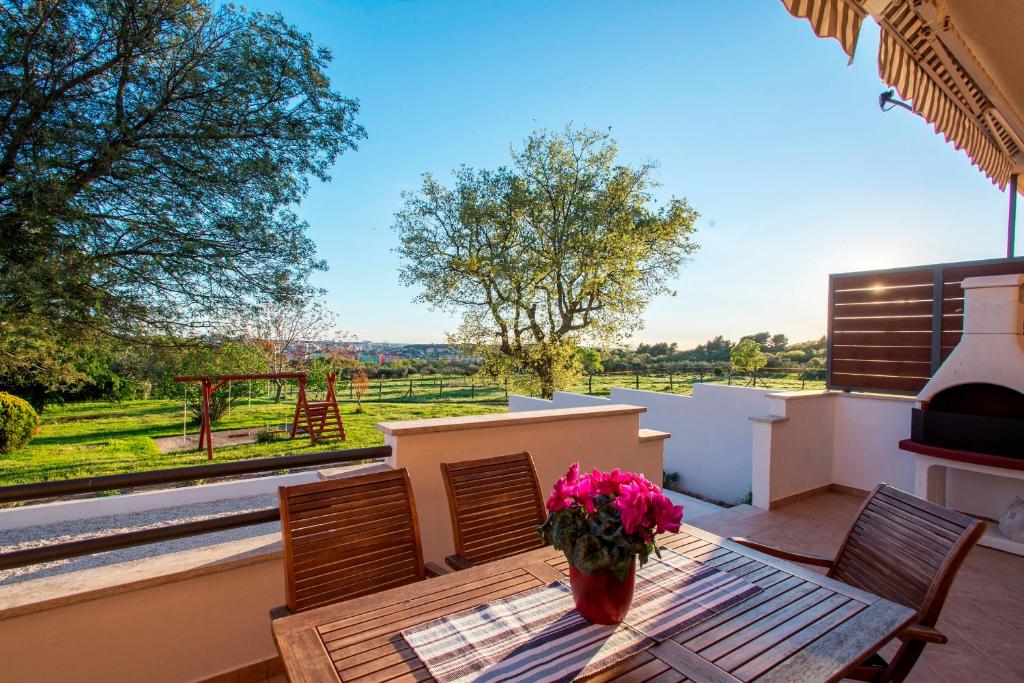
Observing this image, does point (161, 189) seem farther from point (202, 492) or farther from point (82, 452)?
point (82, 452)

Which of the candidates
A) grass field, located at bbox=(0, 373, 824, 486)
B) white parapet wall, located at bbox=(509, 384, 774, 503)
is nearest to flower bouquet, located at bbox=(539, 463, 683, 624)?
grass field, located at bbox=(0, 373, 824, 486)

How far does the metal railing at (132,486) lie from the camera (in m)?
1.57

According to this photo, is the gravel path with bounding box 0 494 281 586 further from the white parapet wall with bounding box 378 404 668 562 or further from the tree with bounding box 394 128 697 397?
the tree with bounding box 394 128 697 397

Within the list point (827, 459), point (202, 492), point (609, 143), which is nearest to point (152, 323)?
point (202, 492)

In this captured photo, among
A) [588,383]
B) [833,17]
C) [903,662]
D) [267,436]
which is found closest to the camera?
[903,662]

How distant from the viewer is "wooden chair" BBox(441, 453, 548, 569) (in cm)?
193

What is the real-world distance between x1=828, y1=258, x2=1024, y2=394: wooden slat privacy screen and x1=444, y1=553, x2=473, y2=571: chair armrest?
4.36 m

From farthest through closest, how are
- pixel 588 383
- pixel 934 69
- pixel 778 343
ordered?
pixel 588 383 < pixel 778 343 < pixel 934 69

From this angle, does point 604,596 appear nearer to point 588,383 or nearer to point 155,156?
point 155,156

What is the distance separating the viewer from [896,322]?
4.37 metres

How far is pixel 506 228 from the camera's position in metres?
10.4

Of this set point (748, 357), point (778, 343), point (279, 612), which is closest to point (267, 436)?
point (279, 612)

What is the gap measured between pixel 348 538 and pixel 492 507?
602 mm

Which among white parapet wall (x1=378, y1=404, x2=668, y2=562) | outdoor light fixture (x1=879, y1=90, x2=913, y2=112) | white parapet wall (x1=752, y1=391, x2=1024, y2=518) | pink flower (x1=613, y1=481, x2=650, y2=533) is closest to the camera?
pink flower (x1=613, y1=481, x2=650, y2=533)
